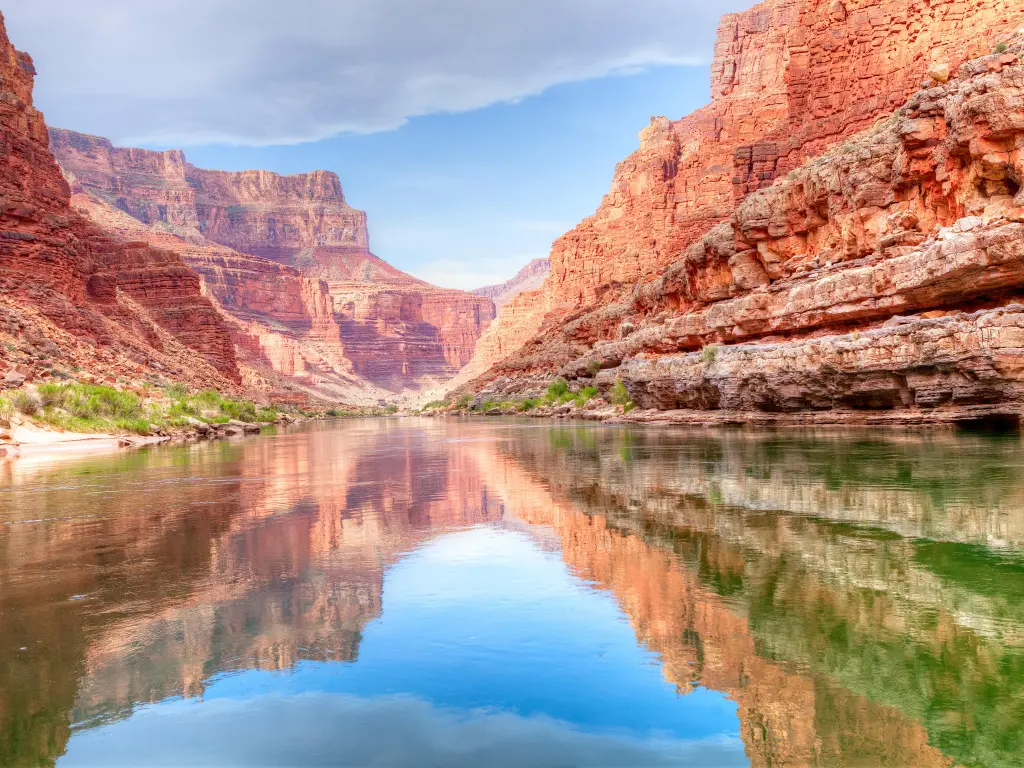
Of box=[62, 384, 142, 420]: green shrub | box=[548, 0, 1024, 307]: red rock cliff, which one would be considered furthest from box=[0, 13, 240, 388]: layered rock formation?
box=[548, 0, 1024, 307]: red rock cliff

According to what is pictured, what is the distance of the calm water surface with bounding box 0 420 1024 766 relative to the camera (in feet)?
11.4

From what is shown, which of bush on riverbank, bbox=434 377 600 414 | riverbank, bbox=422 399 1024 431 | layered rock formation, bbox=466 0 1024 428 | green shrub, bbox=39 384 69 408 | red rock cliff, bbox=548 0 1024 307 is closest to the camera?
riverbank, bbox=422 399 1024 431

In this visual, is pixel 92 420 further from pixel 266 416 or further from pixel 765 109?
pixel 765 109

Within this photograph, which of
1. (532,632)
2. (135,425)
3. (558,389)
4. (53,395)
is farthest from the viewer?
(558,389)

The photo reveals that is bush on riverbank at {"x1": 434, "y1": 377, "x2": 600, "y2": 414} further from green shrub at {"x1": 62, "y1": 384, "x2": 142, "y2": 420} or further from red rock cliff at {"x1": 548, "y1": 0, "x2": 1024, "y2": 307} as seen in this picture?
green shrub at {"x1": 62, "y1": 384, "x2": 142, "y2": 420}

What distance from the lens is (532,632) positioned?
497 centimetres

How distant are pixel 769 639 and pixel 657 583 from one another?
1.44 m

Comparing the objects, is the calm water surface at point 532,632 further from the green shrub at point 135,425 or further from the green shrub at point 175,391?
the green shrub at point 175,391

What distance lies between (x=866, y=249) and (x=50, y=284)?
5523 cm

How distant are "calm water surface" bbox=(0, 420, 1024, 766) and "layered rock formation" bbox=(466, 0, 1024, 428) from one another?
10869 mm

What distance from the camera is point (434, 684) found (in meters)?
4.12

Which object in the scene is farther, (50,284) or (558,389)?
(558,389)

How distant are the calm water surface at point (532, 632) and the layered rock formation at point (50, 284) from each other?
35312mm

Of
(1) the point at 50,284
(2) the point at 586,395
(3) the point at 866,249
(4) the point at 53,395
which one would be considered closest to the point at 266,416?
(1) the point at 50,284
